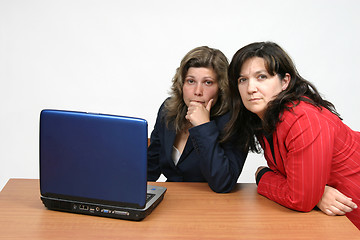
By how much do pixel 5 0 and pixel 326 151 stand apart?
8.74 ft

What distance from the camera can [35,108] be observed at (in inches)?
127

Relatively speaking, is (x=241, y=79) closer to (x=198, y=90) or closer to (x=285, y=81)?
(x=285, y=81)

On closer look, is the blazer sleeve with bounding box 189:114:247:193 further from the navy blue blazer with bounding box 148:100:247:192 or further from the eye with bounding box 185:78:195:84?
the eye with bounding box 185:78:195:84

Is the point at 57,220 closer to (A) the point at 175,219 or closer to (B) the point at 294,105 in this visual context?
(A) the point at 175,219

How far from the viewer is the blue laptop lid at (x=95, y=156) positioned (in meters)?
1.22

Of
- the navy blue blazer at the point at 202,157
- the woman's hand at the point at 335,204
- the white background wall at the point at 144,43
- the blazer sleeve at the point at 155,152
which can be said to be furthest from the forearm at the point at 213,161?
the white background wall at the point at 144,43

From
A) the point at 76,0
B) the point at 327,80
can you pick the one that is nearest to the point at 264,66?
the point at 327,80

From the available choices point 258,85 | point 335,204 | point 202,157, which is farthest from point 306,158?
point 202,157

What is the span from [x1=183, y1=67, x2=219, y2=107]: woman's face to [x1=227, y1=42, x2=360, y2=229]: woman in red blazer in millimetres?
171

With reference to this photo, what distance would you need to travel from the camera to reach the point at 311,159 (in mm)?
1327

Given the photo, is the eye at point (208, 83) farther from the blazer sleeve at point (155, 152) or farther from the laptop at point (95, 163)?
the laptop at point (95, 163)

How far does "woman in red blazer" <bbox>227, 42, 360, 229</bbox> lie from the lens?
134cm

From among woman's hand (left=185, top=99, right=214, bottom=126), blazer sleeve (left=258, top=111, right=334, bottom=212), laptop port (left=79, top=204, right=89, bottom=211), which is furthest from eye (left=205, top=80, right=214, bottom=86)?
laptop port (left=79, top=204, right=89, bottom=211)

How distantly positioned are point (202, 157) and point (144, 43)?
66.3 inches
